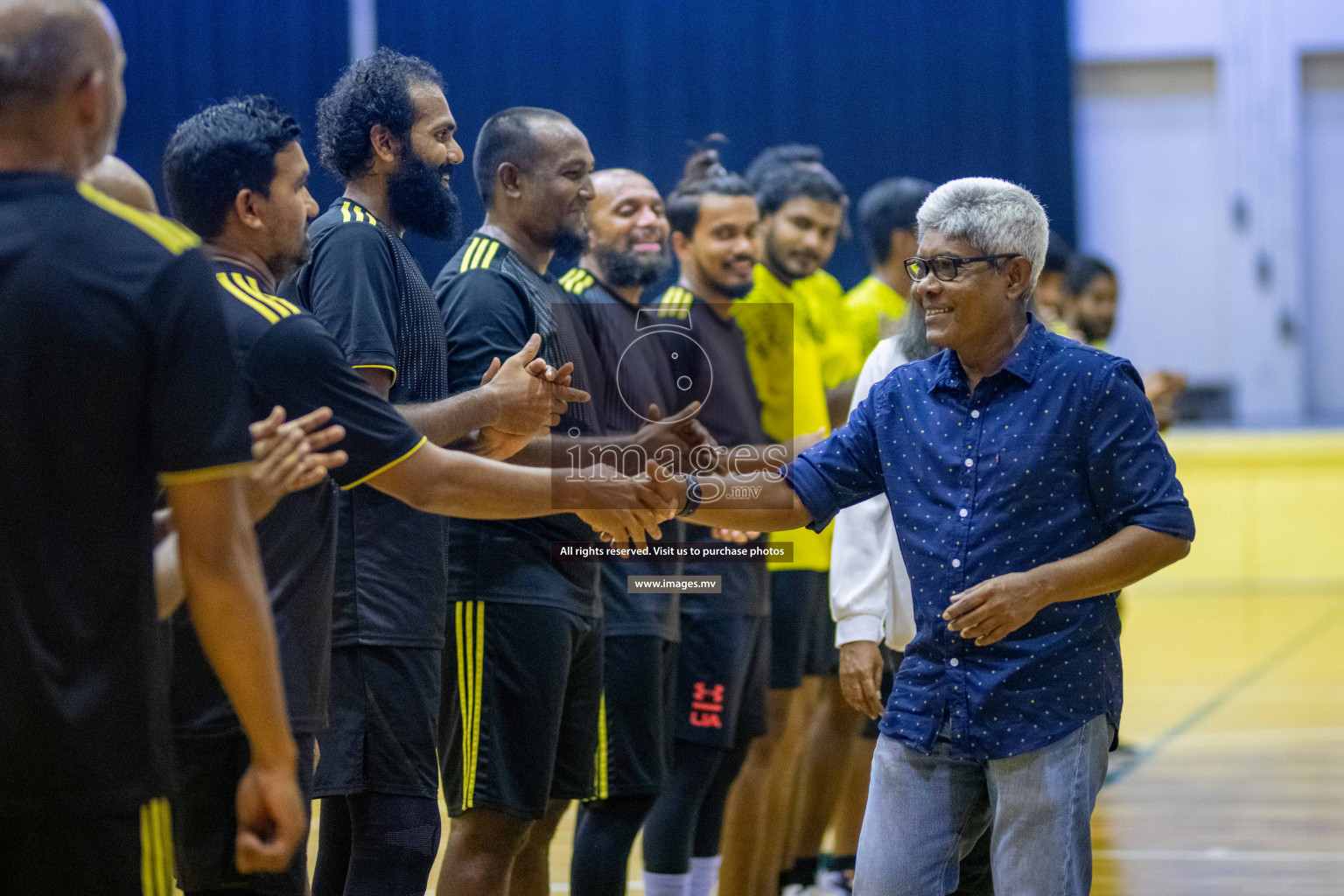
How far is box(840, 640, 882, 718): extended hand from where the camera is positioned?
2857 mm

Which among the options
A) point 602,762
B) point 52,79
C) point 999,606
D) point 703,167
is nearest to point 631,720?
point 602,762

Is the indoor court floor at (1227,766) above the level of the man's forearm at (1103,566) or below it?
below

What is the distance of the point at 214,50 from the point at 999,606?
956 centimetres

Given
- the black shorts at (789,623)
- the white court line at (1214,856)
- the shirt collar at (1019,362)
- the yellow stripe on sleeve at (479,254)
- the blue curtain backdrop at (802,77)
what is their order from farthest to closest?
the blue curtain backdrop at (802,77), the white court line at (1214,856), the black shorts at (789,623), the yellow stripe on sleeve at (479,254), the shirt collar at (1019,362)

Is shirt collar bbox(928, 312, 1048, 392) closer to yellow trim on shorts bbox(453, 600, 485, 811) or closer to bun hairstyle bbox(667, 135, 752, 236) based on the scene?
yellow trim on shorts bbox(453, 600, 485, 811)

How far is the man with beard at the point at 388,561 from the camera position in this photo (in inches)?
98.6

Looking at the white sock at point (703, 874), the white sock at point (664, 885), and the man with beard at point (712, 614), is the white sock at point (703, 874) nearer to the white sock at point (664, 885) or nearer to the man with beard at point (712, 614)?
the man with beard at point (712, 614)

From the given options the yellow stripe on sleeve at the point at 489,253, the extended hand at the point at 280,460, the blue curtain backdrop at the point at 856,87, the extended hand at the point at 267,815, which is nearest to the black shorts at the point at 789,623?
the yellow stripe on sleeve at the point at 489,253

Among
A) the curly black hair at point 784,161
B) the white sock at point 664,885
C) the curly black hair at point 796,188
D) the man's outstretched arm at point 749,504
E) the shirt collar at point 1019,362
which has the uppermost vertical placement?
the curly black hair at point 784,161

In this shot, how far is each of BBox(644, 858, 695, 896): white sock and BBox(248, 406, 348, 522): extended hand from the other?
5.90 feet

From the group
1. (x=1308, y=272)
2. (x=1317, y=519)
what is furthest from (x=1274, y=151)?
(x=1317, y=519)

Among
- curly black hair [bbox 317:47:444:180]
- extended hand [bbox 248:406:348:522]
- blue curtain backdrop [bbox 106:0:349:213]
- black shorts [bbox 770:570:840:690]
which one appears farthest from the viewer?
blue curtain backdrop [bbox 106:0:349:213]

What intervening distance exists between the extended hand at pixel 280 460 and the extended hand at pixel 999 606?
979 mm

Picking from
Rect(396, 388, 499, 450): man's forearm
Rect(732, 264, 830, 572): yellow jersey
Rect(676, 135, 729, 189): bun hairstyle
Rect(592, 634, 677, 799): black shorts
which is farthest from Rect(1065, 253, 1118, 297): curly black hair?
Rect(396, 388, 499, 450): man's forearm
